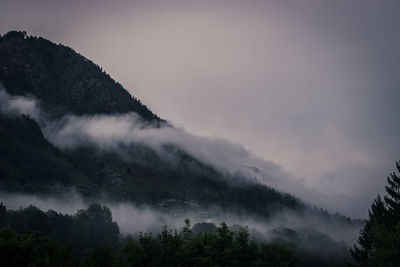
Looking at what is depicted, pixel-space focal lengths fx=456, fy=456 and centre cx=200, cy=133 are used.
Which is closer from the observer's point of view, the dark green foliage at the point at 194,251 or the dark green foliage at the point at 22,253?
the dark green foliage at the point at 22,253

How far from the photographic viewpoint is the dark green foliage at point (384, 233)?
8325 centimetres

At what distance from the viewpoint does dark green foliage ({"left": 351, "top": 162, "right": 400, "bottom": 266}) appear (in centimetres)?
8325

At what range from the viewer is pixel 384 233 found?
3339 inches

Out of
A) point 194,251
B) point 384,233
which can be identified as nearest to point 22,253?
point 194,251

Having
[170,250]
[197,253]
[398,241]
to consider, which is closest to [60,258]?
[170,250]

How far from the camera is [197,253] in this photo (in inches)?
3757

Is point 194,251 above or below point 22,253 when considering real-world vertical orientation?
above

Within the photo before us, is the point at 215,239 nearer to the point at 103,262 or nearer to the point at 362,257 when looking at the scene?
the point at 103,262

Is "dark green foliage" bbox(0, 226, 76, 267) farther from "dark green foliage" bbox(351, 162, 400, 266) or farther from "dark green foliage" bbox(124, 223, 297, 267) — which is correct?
"dark green foliage" bbox(351, 162, 400, 266)

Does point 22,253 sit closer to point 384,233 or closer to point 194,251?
point 194,251

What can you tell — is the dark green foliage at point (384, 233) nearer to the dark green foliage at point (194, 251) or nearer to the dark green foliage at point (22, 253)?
the dark green foliage at point (194, 251)

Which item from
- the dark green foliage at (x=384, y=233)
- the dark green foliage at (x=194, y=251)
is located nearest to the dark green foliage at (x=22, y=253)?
the dark green foliage at (x=194, y=251)

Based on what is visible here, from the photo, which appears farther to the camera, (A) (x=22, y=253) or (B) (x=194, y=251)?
(B) (x=194, y=251)

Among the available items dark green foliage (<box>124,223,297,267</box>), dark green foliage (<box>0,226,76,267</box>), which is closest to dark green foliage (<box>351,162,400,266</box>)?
dark green foliage (<box>124,223,297,267</box>)
